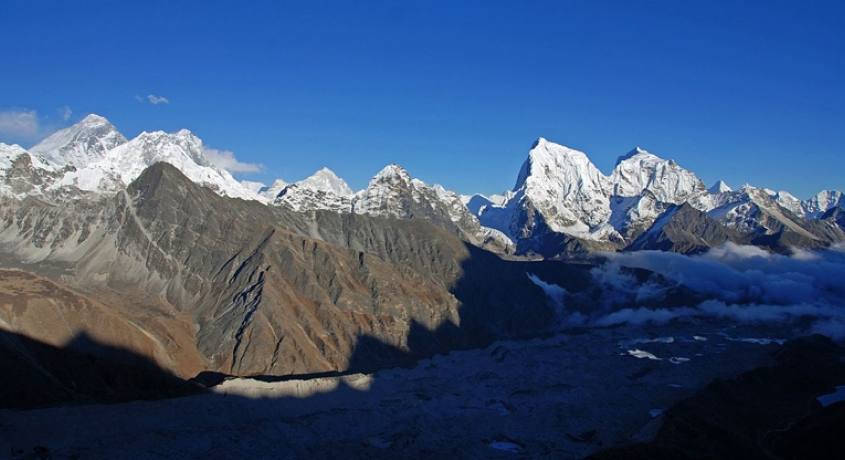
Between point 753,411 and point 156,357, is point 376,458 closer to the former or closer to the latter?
point 156,357

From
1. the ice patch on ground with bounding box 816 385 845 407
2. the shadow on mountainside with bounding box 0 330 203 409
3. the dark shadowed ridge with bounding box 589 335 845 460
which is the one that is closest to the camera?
the shadow on mountainside with bounding box 0 330 203 409

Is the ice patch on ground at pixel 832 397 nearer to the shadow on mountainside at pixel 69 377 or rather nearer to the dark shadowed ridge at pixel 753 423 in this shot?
the dark shadowed ridge at pixel 753 423

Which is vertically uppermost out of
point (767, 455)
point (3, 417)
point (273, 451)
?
point (3, 417)

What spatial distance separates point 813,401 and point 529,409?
2498 inches

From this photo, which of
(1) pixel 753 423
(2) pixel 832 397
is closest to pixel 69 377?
(1) pixel 753 423

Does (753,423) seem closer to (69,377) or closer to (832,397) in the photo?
(832,397)

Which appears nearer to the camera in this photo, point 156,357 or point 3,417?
point 3,417

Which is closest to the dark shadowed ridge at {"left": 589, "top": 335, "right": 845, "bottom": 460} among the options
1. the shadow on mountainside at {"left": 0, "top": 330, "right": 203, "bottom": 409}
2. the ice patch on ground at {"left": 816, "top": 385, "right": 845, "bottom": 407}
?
the ice patch on ground at {"left": 816, "top": 385, "right": 845, "bottom": 407}

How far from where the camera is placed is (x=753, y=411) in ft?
505

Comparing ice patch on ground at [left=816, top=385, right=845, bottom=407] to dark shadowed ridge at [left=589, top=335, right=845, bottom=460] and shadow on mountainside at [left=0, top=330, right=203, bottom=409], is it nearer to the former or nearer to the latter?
dark shadowed ridge at [left=589, top=335, right=845, bottom=460]

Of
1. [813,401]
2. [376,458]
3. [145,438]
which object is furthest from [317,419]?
[813,401]

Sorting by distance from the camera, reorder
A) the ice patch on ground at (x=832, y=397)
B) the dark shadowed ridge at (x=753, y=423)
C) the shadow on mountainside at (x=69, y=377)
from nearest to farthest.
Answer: the shadow on mountainside at (x=69, y=377) < the dark shadowed ridge at (x=753, y=423) < the ice patch on ground at (x=832, y=397)

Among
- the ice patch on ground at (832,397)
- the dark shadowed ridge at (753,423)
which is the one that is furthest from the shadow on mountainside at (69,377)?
the ice patch on ground at (832,397)

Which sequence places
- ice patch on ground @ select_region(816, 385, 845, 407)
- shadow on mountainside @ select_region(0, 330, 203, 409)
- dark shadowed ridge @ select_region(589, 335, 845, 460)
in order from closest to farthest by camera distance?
1. shadow on mountainside @ select_region(0, 330, 203, 409)
2. dark shadowed ridge @ select_region(589, 335, 845, 460)
3. ice patch on ground @ select_region(816, 385, 845, 407)
